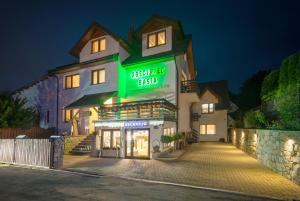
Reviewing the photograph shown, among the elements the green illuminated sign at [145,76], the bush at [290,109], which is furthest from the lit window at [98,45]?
the bush at [290,109]

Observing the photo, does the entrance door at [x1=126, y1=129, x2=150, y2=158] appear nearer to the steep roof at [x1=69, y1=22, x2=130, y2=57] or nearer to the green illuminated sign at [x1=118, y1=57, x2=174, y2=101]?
the green illuminated sign at [x1=118, y1=57, x2=174, y2=101]

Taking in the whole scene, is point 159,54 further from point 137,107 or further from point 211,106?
point 211,106

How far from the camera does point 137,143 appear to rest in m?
17.6

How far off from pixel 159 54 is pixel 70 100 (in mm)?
11374

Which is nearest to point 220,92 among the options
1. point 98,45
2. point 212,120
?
point 212,120

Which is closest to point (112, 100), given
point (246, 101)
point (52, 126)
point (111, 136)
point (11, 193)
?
point (111, 136)

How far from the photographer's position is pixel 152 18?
22656mm

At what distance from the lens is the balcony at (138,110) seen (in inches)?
683

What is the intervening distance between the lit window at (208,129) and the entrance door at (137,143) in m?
21.1

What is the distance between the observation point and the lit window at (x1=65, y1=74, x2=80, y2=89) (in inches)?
994

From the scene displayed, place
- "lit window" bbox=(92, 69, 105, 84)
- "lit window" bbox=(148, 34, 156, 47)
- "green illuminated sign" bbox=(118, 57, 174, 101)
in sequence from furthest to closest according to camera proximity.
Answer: "lit window" bbox=(92, 69, 105, 84)
"lit window" bbox=(148, 34, 156, 47)
"green illuminated sign" bbox=(118, 57, 174, 101)

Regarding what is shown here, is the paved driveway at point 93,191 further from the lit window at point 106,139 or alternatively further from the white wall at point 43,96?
the white wall at point 43,96

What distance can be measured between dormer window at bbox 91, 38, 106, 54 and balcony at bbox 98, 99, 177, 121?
7.60 metres

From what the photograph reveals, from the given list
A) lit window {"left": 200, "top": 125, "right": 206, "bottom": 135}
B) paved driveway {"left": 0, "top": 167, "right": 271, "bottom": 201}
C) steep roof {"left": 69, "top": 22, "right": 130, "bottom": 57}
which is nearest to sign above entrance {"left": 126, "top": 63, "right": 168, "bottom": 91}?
steep roof {"left": 69, "top": 22, "right": 130, "bottom": 57}
